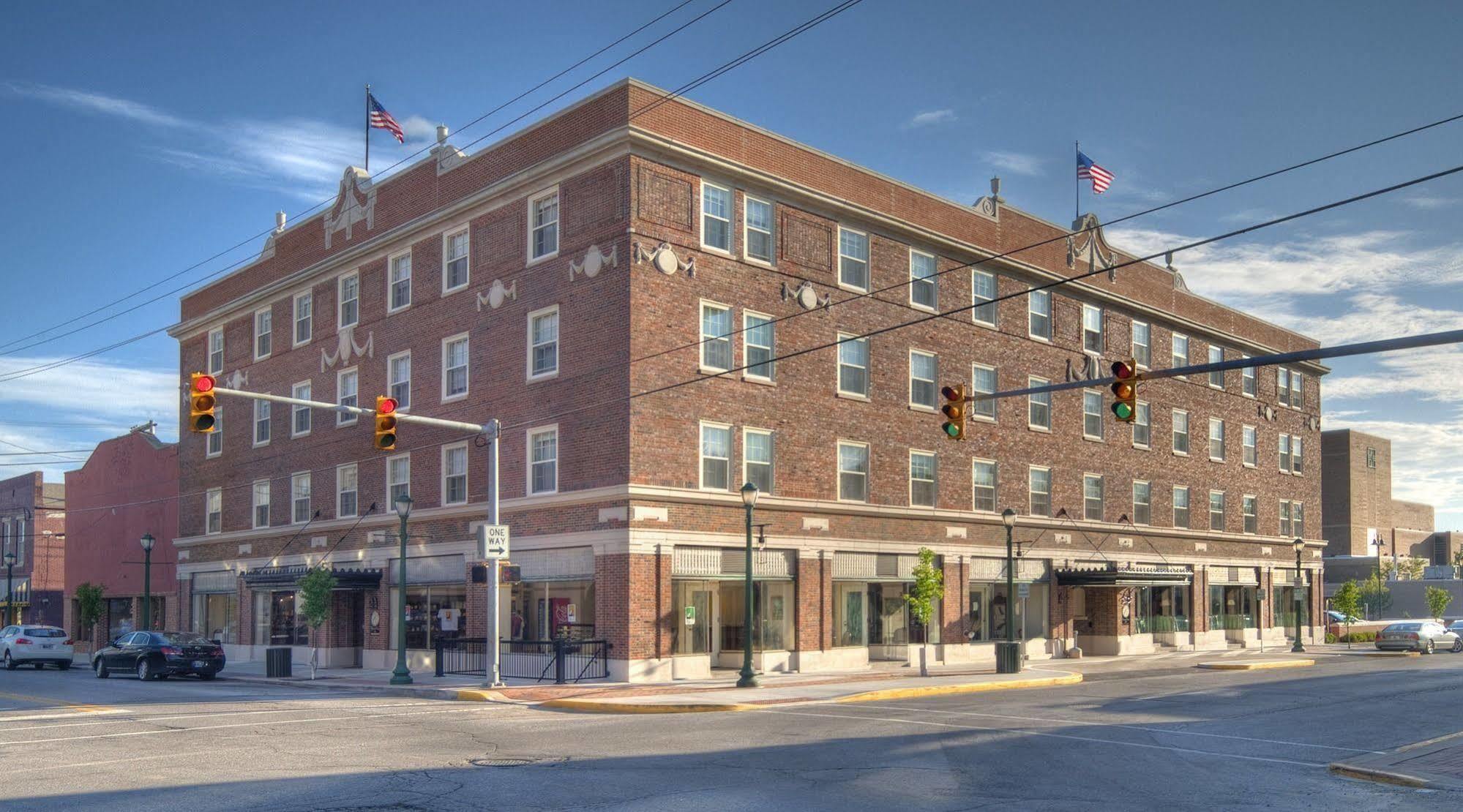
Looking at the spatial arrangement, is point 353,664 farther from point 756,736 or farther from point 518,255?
point 756,736

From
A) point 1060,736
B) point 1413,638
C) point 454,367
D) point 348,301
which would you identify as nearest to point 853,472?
point 454,367

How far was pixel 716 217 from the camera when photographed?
3484 centimetres

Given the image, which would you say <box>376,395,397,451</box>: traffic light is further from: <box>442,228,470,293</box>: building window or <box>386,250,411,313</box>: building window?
<box>386,250,411,313</box>: building window

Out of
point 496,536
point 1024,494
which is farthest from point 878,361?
point 496,536

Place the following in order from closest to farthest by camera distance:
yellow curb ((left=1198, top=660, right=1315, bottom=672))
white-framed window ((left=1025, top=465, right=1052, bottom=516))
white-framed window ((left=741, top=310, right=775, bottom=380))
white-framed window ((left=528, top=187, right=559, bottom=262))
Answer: white-framed window ((left=528, top=187, right=559, bottom=262)) < white-framed window ((left=741, top=310, right=775, bottom=380)) < yellow curb ((left=1198, top=660, right=1315, bottom=672)) < white-framed window ((left=1025, top=465, right=1052, bottom=516))

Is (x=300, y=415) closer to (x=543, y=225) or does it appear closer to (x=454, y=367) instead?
(x=454, y=367)

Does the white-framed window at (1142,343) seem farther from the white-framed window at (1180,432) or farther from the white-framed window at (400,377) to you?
the white-framed window at (400,377)

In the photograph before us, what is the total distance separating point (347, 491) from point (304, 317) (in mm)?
6973

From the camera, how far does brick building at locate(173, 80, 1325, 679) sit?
33.1 meters

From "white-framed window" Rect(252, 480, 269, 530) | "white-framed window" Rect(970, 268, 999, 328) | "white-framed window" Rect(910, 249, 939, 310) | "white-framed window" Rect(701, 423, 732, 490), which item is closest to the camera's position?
"white-framed window" Rect(701, 423, 732, 490)

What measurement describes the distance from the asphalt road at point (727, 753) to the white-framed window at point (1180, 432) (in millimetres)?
25320

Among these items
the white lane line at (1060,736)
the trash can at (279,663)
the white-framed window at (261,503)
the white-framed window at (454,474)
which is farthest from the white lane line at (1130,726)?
the white-framed window at (261,503)

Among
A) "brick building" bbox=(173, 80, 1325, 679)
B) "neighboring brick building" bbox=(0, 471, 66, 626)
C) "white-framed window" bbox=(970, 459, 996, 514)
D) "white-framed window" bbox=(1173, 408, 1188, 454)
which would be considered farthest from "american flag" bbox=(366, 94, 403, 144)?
"neighboring brick building" bbox=(0, 471, 66, 626)

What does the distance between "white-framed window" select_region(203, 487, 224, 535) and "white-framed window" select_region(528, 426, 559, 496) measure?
20.3 m
